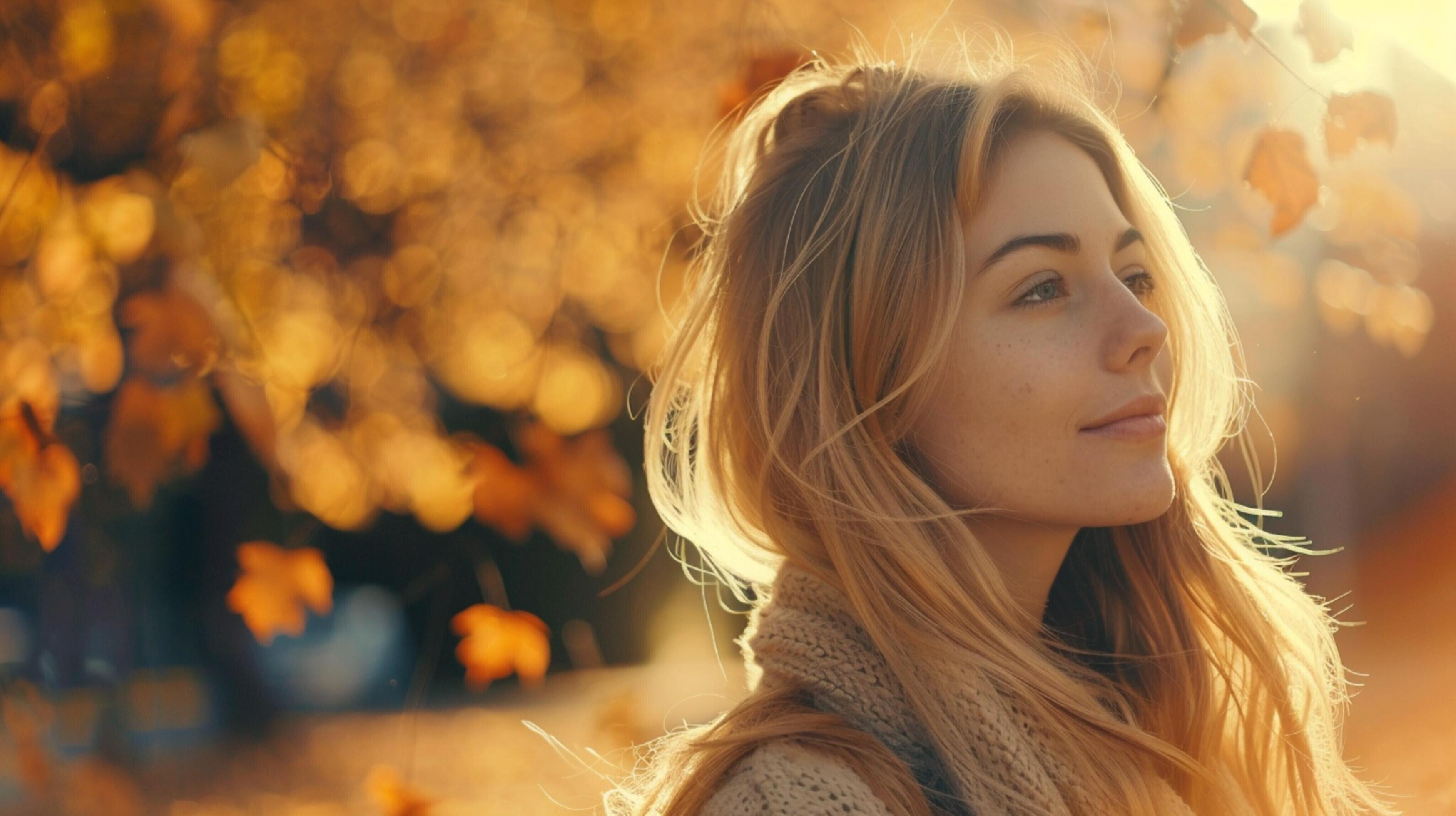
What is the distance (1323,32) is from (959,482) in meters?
1.58

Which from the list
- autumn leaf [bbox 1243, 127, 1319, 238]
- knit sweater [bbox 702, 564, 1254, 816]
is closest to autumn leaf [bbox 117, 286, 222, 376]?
knit sweater [bbox 702, 564, 1254, 816]

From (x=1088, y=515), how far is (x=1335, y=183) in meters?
2.22

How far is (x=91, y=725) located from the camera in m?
3.08

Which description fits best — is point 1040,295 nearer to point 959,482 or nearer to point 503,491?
point 959,482

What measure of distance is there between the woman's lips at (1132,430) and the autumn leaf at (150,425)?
1918 mm

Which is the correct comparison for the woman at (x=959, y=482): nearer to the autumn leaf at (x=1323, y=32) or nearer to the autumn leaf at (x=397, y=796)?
the autumn leaf at (x=1323, y=32)

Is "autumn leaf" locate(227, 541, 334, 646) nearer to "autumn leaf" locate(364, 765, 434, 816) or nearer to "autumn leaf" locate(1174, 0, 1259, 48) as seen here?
"autumn leaf" locate(364, 765, 434, 816)

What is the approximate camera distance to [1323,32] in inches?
100.0

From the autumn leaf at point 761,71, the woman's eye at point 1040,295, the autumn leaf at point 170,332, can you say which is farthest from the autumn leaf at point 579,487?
the woman's eye at point 1040,295

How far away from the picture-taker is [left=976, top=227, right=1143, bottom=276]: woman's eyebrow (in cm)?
175

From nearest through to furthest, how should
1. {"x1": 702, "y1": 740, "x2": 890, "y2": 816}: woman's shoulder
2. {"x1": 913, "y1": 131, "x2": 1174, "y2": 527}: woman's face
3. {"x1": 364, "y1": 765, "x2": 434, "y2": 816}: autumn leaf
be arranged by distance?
{"x1": 702, "y1": 740, "x2": 890, "y2": 816}: woman's shoulder < {"x1": 913, "y1": 131, "x2": 1174, "y2": 527}: woman's face < {"x1": 364, "y1": 765, "x2": 434, "y2": 816}: autumn leaf

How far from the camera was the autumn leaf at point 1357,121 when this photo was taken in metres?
2.60

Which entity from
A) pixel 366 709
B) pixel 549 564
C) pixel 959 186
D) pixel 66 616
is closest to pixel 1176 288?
pixel 959 186

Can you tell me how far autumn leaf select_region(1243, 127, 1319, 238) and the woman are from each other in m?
0.60
